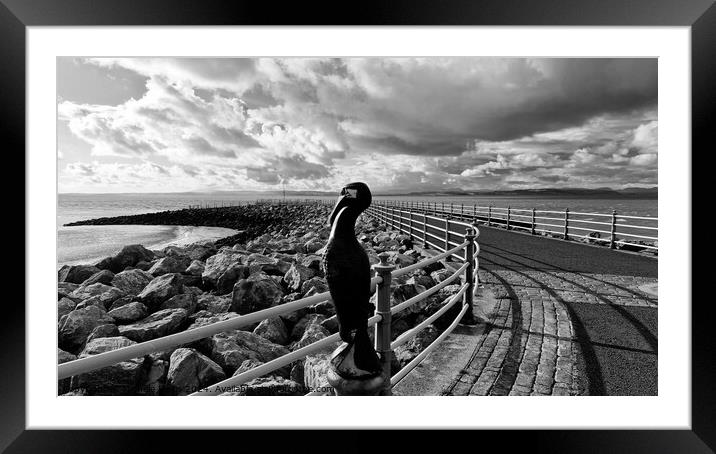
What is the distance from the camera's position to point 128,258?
361 inches

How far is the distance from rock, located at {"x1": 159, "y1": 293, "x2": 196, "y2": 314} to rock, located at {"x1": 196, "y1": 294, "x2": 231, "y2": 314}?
0.15 metres

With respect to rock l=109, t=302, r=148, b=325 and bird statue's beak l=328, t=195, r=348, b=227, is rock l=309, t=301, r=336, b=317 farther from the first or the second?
bird statue's beak l=328, t=195, r=348, b=227

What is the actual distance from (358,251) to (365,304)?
0.89ft

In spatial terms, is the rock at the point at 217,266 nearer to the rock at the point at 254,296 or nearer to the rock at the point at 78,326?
the rock at the point at 254,296

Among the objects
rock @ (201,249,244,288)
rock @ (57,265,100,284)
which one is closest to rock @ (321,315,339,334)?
rock @ (201,249,244,288)

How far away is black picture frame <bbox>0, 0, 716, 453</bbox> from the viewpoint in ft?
7.21

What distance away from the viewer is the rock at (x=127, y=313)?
5.10m

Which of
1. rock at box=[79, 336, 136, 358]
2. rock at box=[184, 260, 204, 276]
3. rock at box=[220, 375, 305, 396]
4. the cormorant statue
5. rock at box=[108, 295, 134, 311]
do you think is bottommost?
rock at box=[220, 375, 305, 396]
